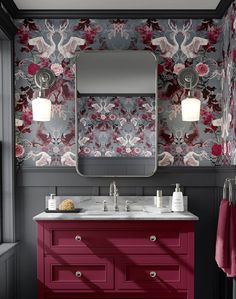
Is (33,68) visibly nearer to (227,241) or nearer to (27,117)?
(27,117)

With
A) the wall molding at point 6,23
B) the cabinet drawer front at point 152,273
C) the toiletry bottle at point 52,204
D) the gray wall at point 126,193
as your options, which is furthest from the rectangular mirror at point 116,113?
the cabinet drawer front at point 152,273

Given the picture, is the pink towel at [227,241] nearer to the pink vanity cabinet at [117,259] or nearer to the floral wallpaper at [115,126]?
the pink vanity cabinet at [117,259]

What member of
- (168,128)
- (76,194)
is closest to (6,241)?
(76,194)

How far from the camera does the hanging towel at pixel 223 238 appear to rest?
2.80m

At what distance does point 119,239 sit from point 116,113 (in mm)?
1132

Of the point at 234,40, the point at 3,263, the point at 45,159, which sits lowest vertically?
the point at 3,263

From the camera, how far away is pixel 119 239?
123 inches

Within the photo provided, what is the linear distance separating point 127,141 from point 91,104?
1.50 feet

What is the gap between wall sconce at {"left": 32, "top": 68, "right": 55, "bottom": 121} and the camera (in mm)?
3512

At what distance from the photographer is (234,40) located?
3.25 m

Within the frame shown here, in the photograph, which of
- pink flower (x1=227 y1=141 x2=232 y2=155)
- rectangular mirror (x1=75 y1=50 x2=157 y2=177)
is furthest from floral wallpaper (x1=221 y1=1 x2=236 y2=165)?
rectangular mirror (x1=75 y1=50 x2=157 y2=177)

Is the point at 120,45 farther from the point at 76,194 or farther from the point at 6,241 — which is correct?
Answer: the point at 6,241

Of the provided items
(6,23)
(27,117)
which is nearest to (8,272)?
(27,117)

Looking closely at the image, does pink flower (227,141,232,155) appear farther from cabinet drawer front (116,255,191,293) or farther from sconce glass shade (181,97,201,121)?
cabinet drawer front (116,255,191,293)
